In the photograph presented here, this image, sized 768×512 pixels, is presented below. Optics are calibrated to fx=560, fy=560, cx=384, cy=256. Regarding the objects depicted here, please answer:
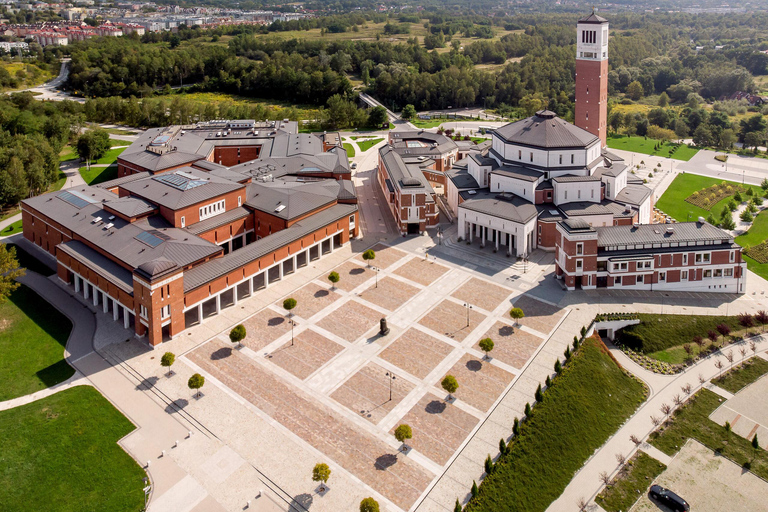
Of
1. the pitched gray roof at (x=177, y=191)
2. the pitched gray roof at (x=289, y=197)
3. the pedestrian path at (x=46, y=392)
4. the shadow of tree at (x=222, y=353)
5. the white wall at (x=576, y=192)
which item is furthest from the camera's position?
the white wall at (x=576, y=192)

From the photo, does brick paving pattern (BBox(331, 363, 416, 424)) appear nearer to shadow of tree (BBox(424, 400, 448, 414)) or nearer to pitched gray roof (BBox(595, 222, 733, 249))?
shadow of tree (BBox(424, 400, 448, 414))

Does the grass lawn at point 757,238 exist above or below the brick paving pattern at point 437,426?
above

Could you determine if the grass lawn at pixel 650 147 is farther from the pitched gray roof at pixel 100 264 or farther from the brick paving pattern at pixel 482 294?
the pitched gray roof at pixel 100 264

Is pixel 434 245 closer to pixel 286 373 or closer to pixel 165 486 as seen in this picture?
pixel 286 373

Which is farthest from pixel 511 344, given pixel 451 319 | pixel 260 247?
pixel 260 247

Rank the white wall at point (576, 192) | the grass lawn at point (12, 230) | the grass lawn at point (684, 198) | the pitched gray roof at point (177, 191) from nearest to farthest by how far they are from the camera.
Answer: the pitched gray roof at point (177, 191), the white wall at point (576, 192), the grass lawn at point (12, 230), the grass lawn at point (684, 198)

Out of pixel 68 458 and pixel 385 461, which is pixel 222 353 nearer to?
pixel 68 458

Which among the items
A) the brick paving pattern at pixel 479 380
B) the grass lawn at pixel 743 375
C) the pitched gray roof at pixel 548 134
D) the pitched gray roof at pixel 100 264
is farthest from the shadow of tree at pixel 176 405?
the pitched gray roof at pixel 548 134

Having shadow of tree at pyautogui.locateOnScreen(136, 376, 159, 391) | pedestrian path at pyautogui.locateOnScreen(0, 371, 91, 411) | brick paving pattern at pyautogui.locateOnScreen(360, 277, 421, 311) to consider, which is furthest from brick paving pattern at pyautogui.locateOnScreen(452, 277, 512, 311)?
pedestrian path at pyautogui.locateOnScreen(0, 371, 91, 411)
